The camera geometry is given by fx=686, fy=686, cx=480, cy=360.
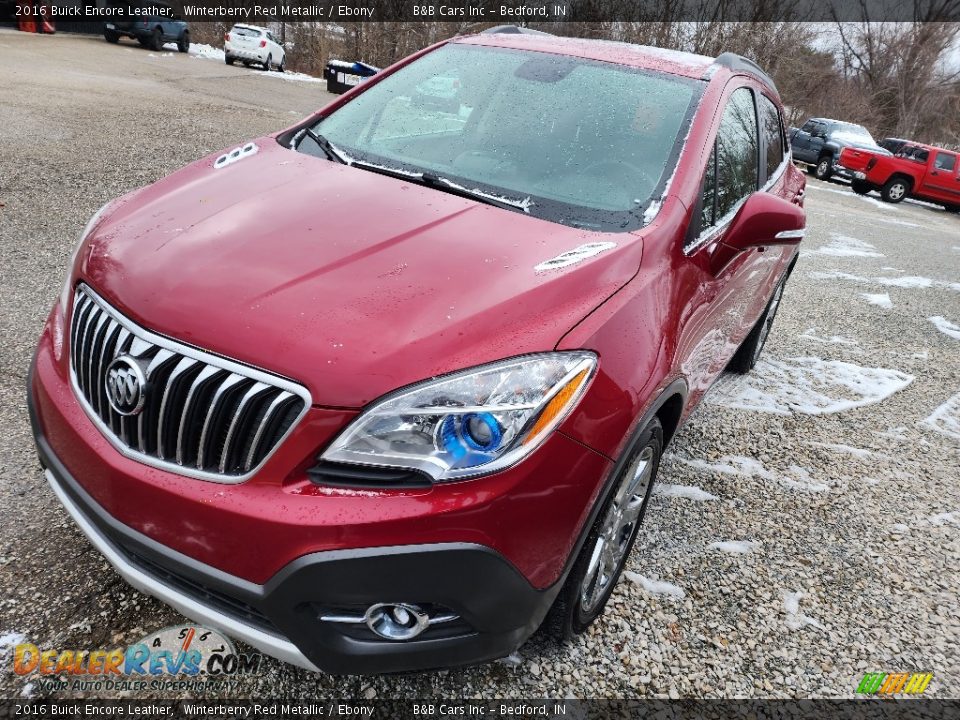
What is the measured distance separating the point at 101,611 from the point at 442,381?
1.39 m

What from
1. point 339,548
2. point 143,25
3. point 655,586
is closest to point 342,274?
point 339,548

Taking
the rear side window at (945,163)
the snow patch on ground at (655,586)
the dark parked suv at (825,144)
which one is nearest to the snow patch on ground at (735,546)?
the snow patch on ground at (655,586)

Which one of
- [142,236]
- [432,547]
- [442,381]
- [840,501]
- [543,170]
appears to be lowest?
[840,501]

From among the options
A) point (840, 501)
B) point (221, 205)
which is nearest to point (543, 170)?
point (221, 205)

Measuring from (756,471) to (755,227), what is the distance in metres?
1.53

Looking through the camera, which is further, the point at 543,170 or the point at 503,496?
the point at 543,170

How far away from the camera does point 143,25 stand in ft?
73.6

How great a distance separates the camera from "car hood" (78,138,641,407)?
5.07 ft

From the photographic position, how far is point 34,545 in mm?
2297

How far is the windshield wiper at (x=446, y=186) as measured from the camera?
2281 mm

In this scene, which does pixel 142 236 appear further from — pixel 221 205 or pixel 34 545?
pixel 34 545

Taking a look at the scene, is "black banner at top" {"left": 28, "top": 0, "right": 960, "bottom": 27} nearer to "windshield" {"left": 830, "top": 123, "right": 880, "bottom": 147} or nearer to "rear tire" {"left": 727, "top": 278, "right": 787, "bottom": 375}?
"windshield" {"left": 830, "top": 123, "right": 880, "bottom": 147}

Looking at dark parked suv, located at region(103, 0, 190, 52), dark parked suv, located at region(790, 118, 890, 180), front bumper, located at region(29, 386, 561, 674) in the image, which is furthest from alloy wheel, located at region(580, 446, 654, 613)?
dark parked suv, located at region(103, 0, 190, 52)

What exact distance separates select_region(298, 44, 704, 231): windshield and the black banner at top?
78.6 feet
